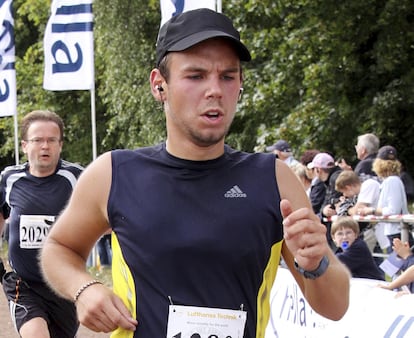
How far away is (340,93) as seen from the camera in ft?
66.7

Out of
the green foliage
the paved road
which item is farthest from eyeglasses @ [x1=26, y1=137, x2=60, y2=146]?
the green foliage

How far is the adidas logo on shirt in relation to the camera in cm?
293

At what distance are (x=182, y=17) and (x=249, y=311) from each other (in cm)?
96

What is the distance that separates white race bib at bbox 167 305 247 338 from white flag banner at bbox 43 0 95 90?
11.5 m

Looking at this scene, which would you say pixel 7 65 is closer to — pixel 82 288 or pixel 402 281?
pixel 402 281

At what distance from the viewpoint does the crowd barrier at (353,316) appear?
6.39m

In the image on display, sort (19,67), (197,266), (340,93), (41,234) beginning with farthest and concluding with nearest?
(19,67) → (340,93) → (41,234) → (197,266)

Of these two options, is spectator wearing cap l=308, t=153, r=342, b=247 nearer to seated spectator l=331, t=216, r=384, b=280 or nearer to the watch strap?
seated spectator l=331, t=216, r=384, b=280

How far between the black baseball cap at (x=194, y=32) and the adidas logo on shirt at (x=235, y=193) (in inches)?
16.5

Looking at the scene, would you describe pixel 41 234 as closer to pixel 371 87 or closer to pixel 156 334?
pixel 156 334

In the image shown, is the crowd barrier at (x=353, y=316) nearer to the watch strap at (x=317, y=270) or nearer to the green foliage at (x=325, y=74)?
the watch strap at (x=317, y=270)

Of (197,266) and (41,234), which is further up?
(197,266)

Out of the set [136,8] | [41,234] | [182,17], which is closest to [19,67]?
[136,8]

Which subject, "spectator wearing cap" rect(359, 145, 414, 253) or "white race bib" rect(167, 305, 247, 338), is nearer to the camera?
"white race bib" rect(167, 305, 247, 338)
